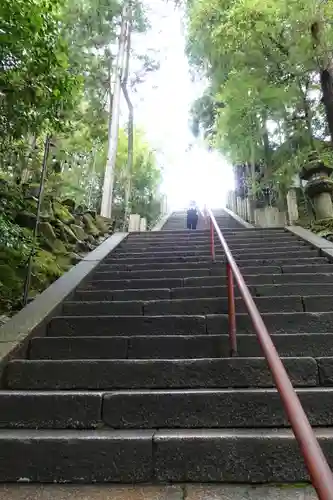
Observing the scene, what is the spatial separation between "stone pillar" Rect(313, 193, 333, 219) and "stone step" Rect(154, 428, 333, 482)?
6.77m

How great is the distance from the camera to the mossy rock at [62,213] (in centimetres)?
705

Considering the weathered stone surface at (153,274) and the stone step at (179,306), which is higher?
the weathered stone surface at (153,274)

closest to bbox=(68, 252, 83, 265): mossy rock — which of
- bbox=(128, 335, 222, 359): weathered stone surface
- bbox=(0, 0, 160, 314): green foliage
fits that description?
bbox=(0, 0, 160, 314): green foliage

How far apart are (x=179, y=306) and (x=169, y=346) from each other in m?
0.88

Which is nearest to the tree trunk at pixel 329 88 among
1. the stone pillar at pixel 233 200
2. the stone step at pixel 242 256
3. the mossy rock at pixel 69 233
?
the stone step at pixel 242 256

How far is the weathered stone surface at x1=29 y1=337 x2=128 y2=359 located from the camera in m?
3.18

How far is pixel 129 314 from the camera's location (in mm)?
3982

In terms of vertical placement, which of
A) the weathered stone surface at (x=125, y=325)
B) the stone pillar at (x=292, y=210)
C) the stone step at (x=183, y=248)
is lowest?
the weathered stone surface at (x=125, y=325)

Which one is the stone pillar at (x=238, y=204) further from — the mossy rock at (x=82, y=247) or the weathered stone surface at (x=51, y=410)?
the weathered stone surface at (x=51, y=410)

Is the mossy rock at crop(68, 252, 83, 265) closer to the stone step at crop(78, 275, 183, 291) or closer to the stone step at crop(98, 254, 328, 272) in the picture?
the stone step at crop(98, 254, 328, 272)

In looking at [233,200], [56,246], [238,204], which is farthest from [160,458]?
[233,200]

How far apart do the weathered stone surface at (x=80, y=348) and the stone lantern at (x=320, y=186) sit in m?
6.28

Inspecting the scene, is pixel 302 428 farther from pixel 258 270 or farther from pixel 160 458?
pixel 258 270

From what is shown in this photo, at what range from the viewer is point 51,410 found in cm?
249
